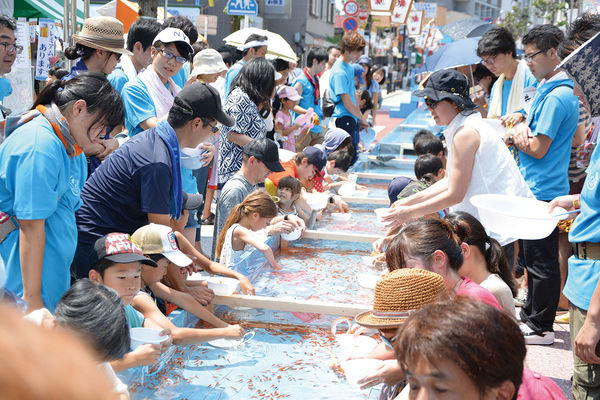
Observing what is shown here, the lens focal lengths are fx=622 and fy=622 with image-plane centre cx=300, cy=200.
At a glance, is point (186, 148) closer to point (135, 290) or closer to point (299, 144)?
point (135, 290)

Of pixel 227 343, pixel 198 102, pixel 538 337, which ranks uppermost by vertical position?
pixel 198 102

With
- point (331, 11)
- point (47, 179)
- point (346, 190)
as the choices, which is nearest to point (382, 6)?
point (346, 190)

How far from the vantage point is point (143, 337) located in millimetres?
2525

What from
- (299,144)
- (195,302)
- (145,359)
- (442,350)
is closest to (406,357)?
(442,350)

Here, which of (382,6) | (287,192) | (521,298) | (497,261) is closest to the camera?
(497,261)

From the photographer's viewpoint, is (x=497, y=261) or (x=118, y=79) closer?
(x=497, y=261)

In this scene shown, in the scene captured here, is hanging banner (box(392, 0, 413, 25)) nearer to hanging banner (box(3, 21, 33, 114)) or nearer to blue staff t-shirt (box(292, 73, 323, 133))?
blue staff t-shirt (box(292, 73, 323, 133))

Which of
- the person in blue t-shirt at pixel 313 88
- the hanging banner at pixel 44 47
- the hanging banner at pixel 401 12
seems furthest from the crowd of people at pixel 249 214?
the hanging banner at pixel 401 12

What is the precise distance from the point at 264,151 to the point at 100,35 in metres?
1.35

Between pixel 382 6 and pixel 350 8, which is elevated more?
pixel 350 8

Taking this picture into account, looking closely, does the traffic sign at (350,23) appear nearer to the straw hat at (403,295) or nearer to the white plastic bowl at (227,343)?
the white plastic bowl at (227,343)

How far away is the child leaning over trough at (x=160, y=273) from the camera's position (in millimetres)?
2916

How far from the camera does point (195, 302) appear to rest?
10.7 feet

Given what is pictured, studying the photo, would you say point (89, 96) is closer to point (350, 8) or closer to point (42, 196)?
point (42, 196)
